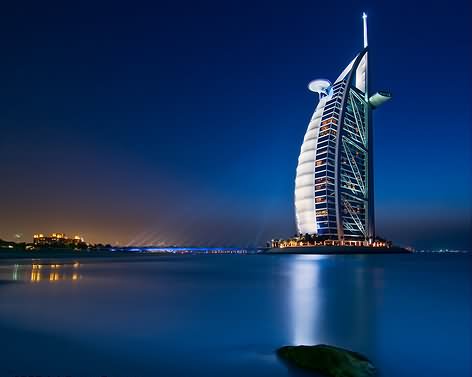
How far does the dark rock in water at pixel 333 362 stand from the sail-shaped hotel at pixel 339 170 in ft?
318

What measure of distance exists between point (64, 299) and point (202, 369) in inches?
466

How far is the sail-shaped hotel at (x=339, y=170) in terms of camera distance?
105 meters

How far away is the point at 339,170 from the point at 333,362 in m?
99.0

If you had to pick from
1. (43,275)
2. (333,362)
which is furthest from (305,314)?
(43,275)

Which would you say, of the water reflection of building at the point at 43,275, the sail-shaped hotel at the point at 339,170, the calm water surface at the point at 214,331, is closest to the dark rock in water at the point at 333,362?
the calm water surface at the point at 214,331

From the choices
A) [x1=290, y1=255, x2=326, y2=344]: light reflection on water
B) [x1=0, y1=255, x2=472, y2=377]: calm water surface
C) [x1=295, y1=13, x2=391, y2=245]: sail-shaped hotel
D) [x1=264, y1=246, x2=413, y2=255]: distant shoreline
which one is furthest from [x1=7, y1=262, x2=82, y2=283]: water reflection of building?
[x1=295, y1=13, x2=391, y2=245]: sail-shaped hotel

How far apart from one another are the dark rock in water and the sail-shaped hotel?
9692cm

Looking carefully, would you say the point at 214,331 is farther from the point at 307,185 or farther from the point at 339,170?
the point at 307,185

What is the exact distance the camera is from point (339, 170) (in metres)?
103

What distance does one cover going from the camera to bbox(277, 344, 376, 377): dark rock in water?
7.19 m

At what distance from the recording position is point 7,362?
8570 millimetres

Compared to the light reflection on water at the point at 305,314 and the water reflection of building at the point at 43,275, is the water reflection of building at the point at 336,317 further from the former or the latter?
the water reflection of building at the point at 43,275

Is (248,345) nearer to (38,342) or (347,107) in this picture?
(38,342)

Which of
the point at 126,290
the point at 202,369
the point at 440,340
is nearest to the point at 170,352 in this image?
the point at 202,369
